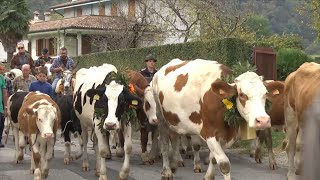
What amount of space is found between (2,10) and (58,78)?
25.7m

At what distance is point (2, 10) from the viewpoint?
37.6m

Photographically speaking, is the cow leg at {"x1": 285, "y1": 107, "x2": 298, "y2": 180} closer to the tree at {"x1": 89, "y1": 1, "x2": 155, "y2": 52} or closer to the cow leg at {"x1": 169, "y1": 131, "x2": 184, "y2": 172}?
the cow leg at {"x1": 169, "y1": 131, "x2": 184, "y2": 172}

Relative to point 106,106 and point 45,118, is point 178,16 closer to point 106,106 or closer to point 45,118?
point 45,118

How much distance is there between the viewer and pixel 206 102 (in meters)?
7.26

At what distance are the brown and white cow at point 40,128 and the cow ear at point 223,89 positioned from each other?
293 centimetres

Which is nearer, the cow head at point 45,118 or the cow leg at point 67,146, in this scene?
the cow head at point 45,118

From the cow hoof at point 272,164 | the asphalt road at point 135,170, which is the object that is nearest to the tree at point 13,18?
the asphalt road at point 135,170

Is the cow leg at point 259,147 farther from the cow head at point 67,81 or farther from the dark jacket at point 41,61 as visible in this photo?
the dark jacket at point 41,61

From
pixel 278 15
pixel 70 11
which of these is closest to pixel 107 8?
pixel 70 11

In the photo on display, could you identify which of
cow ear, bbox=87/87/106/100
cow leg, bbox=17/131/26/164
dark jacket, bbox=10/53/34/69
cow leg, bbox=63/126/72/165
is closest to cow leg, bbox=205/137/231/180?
cow ear, bbox=87/87/106/100

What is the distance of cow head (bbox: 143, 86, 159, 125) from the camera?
926 cm

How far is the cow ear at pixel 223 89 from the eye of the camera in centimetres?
694

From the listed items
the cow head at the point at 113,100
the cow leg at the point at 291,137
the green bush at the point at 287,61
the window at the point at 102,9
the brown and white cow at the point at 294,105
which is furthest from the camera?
the window at the point at 102,9

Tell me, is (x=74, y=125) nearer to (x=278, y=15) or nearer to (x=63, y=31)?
(x=63, y=31)
